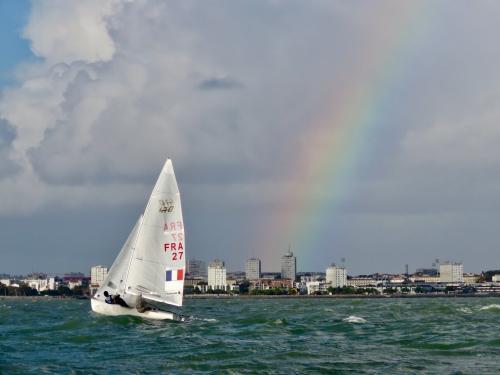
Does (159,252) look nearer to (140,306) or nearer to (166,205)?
(166,205)

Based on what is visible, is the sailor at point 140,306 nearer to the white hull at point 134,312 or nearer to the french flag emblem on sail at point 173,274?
the white hull at point 134,312

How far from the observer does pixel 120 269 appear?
65.0 m

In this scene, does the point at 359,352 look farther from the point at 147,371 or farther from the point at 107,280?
the point at 107,280

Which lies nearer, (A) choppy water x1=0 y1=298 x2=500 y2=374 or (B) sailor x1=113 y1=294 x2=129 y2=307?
(A) choppy water x1=0 y1=298 x2=500 y2=374

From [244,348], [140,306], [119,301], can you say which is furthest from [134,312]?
[244,348]

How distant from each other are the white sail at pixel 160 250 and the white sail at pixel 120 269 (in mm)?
1146

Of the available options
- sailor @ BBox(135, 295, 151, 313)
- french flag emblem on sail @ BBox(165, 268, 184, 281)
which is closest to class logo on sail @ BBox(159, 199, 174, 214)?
french flag emblem on sail @ BBox(165, 268, 184, 281)

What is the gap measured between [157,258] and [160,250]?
60 centimetres

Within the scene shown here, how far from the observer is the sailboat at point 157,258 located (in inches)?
2477

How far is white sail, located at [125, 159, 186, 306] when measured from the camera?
6291 centimetres

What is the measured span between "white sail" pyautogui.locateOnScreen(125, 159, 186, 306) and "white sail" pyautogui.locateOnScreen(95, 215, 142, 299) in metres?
1.15

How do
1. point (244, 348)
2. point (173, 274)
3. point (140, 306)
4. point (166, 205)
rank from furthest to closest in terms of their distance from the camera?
point (173, 274)
point (140, 306)
point (166, 205)
point (244, 348)

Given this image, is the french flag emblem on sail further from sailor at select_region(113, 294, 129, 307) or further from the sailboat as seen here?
sailor at select_region(113, 294, 129, 307)

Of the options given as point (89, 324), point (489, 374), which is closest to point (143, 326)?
point (89, 324)
